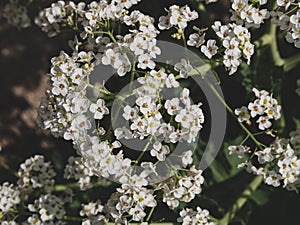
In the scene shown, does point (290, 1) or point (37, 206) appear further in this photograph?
point (37, 206)

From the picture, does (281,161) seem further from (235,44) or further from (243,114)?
(235,44)

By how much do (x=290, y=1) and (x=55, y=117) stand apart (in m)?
0.44

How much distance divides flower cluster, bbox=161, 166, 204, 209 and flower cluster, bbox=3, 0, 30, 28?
0.61 meters

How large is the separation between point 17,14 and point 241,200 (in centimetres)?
67

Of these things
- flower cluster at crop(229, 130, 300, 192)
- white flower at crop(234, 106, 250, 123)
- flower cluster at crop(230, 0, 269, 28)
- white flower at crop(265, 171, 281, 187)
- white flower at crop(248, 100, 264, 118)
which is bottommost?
white flower at crop(265, 171, 281, 187)

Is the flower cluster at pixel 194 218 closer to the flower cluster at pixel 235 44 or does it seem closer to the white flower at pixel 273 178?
the white flower at pixel 273 178

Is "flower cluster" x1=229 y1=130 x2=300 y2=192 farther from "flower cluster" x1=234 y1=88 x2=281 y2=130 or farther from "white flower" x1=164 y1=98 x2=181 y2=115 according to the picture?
"white flower" x1=164 y1=98 x2=181 y2=115

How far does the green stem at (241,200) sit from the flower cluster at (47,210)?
315mm

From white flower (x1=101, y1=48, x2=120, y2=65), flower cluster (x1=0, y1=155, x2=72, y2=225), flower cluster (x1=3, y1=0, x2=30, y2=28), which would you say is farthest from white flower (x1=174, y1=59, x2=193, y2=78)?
flower cluster (x1=3, y1=0, x2=30, y2=28)

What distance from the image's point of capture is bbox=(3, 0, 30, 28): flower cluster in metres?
1.55

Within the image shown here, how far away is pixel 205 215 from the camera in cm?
120

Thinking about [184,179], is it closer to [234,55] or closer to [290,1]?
[234,55]

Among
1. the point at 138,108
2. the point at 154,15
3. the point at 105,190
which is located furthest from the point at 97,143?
the point at 154,15

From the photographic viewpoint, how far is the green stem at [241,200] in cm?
131
